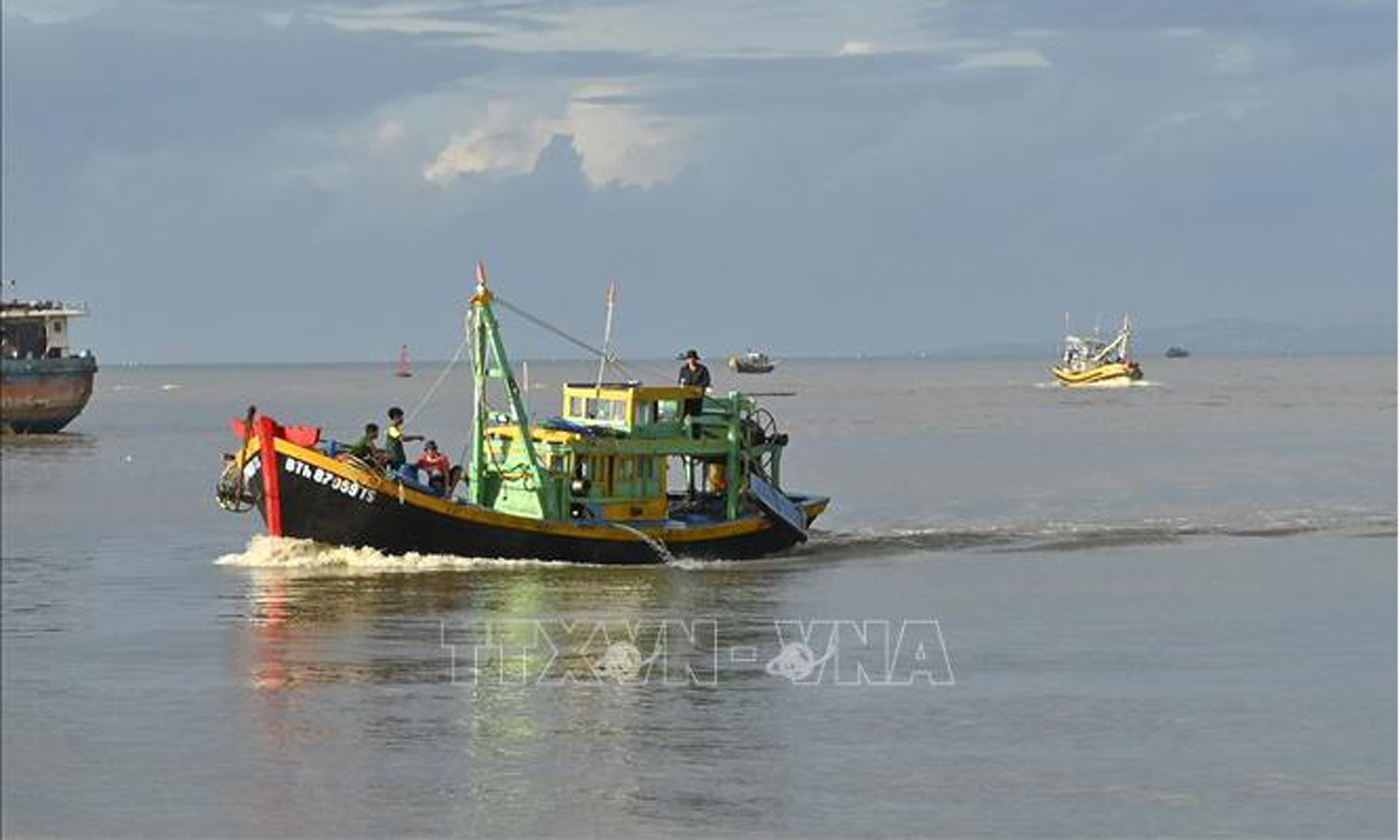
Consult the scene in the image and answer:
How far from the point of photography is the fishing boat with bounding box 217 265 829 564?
1731 inches

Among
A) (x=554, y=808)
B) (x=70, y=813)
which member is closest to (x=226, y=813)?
(x=70, y=813)

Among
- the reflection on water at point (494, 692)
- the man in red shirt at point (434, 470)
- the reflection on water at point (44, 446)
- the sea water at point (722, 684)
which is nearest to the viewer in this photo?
the sea water at point (722, 684)

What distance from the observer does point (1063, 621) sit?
125 ft

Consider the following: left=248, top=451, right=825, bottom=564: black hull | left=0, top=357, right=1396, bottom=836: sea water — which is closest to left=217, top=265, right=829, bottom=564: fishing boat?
left=248, top=451, right=825, bottom=564: black hull

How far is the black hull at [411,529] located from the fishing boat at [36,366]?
198 ft

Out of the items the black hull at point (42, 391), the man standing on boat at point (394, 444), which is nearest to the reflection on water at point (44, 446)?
the black hull at point (42, 391)

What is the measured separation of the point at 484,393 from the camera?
146ft

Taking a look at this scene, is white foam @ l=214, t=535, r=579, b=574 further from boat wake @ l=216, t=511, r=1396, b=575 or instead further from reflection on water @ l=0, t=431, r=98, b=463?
reflection on water @ l=0, t=431, r=98, b=463

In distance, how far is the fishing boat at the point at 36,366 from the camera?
102 m

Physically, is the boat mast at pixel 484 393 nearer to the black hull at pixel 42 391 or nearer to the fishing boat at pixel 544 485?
the fishing boat at pixel 544 485

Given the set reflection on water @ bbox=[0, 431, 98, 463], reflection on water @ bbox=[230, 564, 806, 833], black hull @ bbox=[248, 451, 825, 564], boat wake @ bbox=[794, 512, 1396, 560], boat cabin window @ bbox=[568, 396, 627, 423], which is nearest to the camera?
reflection on water @ bbox=[230, 564, 806, 833]

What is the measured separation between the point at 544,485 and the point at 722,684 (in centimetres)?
1391

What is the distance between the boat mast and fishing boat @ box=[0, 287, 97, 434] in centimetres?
5965

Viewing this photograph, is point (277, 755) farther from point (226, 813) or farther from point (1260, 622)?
point (1260, 622)
